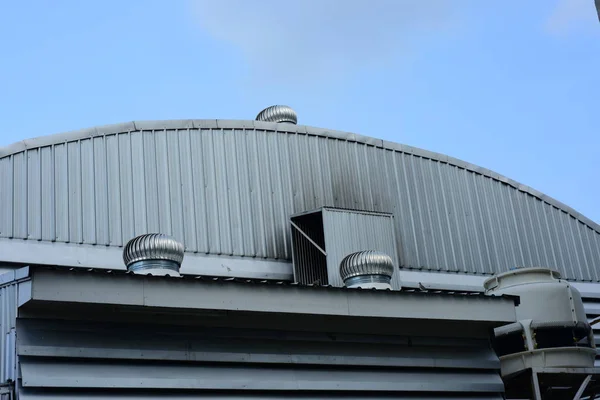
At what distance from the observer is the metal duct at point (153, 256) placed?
15203 mm

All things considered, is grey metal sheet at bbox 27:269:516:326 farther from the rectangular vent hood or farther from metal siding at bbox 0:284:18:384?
the rectangular vent hood

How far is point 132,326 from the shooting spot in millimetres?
13703

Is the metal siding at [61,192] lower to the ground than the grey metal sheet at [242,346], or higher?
higher

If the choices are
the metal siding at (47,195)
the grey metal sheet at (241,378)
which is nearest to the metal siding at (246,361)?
the grey metal sheet at (241,378)

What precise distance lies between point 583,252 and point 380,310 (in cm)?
1294

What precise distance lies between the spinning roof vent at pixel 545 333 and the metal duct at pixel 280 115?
8.25 metres

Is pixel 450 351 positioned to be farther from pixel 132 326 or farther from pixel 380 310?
pixel 132 326

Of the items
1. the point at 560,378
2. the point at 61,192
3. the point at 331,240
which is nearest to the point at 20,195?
the point at 61,192

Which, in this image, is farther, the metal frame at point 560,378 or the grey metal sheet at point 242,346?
the metal frame at point 560,378

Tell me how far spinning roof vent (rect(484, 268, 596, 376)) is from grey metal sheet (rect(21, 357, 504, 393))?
79 cm

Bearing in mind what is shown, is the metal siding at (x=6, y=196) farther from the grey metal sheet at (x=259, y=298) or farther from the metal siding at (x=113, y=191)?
the grey metal sheet at (x=259, y=298)

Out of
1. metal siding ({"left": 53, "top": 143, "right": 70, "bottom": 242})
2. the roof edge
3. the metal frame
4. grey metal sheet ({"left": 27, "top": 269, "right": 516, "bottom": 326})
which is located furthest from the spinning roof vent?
metal siding ({"left": 53, "top": 143, "right": 70, "bottom": 242})

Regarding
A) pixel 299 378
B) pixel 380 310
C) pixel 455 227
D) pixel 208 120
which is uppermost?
pixel 208 120

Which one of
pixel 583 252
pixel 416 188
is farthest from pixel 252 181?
pixel 583 252
